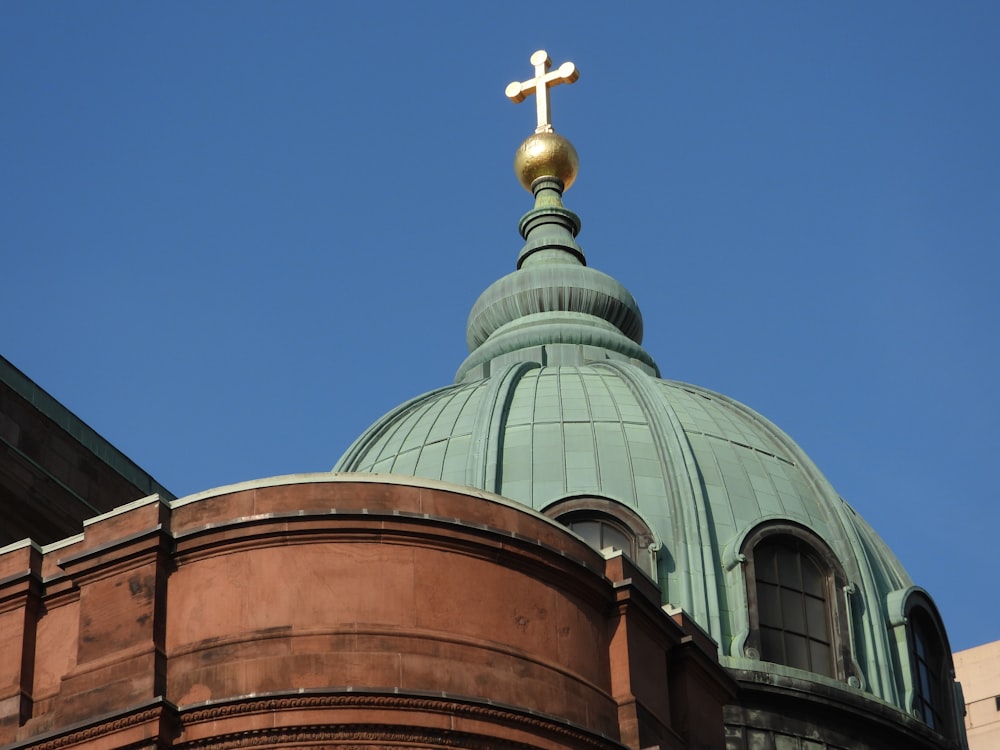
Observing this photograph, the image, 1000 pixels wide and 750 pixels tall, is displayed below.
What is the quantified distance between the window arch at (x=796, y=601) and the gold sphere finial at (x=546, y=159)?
45.4 ft

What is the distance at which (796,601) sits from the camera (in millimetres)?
39031

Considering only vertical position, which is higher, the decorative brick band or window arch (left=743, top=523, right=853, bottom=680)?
window arch (left=743, top=523, right=853, bottom=680)

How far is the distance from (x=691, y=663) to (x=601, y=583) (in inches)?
75.4

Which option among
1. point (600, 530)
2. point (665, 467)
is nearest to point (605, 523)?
point (600, 530)

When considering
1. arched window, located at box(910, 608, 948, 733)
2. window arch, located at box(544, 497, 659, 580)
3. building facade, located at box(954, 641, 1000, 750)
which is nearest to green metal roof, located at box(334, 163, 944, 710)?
window arch, located at box(544, 497, 659, 580)

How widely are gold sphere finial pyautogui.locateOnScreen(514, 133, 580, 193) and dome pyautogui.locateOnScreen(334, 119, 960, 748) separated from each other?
25.0 ft

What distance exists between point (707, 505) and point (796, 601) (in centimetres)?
195

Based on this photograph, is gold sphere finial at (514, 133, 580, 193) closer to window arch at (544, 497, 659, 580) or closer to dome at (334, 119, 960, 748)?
dome at (334, 119, 960, 748)

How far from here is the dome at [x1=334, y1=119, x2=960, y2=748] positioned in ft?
126

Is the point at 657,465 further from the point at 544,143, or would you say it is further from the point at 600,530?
the point at 544,143

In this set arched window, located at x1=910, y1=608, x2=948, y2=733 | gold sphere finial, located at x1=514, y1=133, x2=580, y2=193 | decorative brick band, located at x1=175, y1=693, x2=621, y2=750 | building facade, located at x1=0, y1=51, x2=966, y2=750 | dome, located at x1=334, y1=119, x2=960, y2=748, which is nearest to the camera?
decorative brick band, located at x1=175, y1=693, x2=621, y2=750

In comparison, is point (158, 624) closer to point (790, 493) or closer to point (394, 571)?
point (394, 571)

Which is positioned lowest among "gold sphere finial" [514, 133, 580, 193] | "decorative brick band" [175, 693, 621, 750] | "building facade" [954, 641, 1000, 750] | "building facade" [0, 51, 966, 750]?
"decorative brick band" [175, 693, 621, 750]

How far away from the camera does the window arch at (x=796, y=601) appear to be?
38344 millimetres
